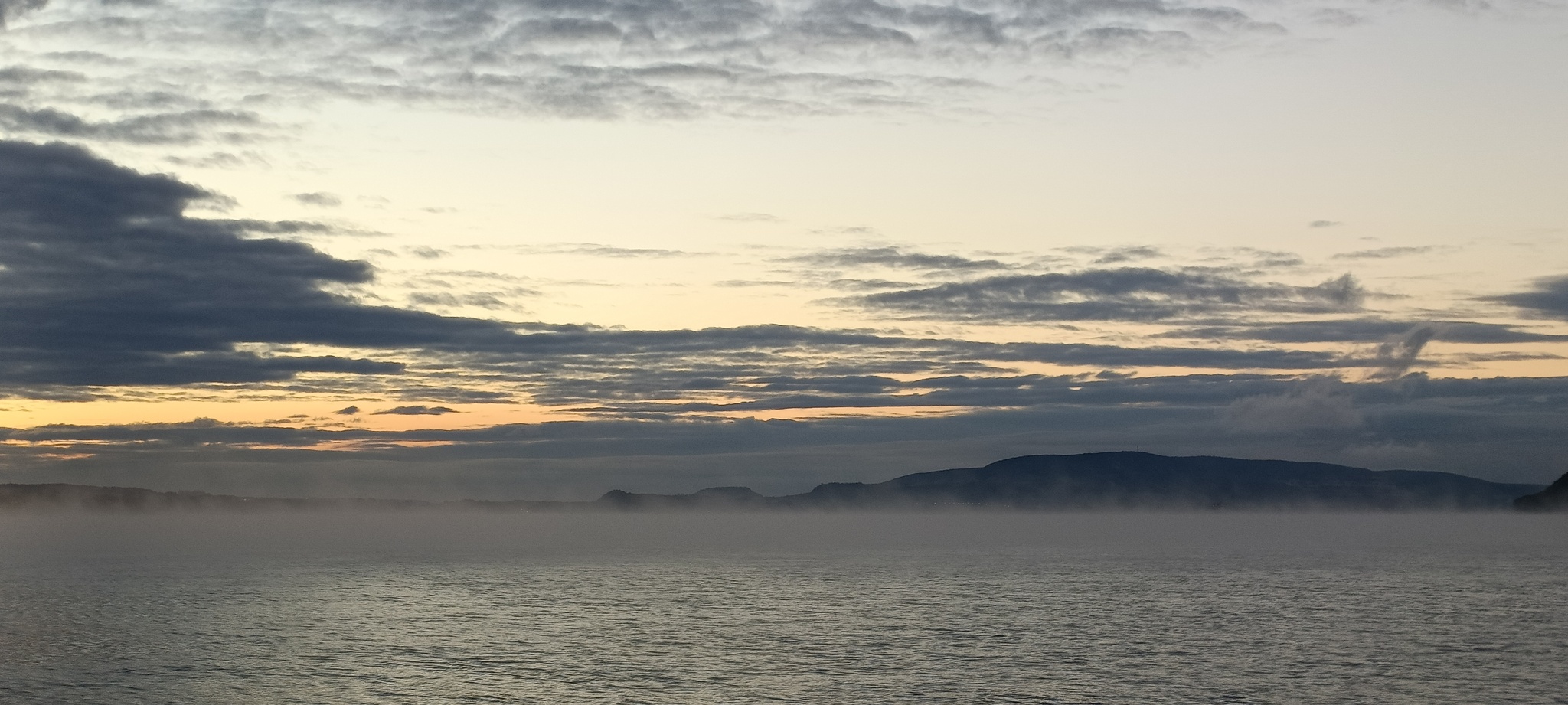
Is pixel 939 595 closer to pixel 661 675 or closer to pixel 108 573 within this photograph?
pixel 661 675

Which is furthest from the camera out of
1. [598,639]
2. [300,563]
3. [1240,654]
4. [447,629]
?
[300,563]

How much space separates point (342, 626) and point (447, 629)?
8.85 meters

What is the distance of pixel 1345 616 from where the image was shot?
340 ft

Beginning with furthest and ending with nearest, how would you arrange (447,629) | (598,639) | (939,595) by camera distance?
(939,595) → (447,629) → (598,639)

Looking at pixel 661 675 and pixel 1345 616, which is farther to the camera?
pixel 1345 616

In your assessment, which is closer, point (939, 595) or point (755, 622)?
point (755, 622)

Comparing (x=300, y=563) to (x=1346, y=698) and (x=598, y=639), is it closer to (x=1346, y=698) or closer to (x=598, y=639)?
(x=598, y=639)

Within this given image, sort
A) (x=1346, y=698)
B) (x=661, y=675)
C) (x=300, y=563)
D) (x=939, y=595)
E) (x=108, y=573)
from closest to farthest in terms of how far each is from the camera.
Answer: (x=1346, y=698), (x=661, y=675), (x=939, y=595), (x=108, y=573), (x=300, y=563)

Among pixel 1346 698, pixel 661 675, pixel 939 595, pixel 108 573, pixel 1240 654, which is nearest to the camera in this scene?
pixel 1346 698

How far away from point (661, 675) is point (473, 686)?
10.1m

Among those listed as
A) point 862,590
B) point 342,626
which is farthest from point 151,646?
point 862,590

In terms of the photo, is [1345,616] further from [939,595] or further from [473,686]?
[473,686]

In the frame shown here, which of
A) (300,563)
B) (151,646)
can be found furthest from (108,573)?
(151,646)

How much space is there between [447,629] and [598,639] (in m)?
13.5
